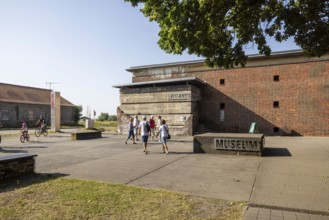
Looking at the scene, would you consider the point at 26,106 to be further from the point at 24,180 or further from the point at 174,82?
the point at 24,180

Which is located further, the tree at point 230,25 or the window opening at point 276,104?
the window opening at point 276,104

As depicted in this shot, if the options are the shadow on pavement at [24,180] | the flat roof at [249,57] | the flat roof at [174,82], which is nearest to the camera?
the shadow on pavement at [24,180]

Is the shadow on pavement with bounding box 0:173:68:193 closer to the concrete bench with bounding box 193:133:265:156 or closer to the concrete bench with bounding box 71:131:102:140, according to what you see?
the concrete bench with bounding box 193:133:265:156

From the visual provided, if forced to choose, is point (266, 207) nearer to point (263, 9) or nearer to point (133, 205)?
point (133, 205)

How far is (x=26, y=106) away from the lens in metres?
43.6

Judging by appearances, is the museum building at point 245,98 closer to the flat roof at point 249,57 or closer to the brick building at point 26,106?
the flat roof at point 249,57

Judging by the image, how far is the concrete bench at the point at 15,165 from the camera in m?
6.87

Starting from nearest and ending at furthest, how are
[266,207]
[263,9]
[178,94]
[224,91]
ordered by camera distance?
[266,207]
[263,9]
[178,94]
[224,91]

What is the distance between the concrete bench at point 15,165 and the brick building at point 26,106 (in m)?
37.4

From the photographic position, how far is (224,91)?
82.9ft

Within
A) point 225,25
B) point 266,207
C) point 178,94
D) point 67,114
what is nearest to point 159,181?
point 266,207

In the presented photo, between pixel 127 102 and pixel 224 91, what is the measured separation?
1006 centimetres

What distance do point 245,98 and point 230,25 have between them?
16.2m

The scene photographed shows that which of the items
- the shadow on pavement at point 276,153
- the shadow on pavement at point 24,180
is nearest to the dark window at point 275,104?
the shadow on pavement at point 276,153
